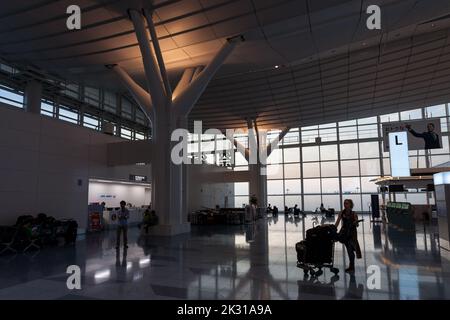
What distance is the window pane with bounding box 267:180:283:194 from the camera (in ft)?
119

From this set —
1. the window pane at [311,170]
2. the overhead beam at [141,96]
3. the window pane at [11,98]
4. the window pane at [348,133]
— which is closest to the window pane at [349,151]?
the window pane at [348,133]

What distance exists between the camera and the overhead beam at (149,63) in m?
11.9

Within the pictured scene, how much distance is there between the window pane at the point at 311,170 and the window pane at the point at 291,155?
4.11ft

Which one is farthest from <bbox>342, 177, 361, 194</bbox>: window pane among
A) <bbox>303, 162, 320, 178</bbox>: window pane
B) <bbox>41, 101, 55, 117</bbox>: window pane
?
<bbox>41, 101, 55, 117</bbox>: window pane

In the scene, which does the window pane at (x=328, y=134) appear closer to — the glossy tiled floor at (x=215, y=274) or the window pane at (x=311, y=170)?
Result: the window pane at (x=311, y=170)

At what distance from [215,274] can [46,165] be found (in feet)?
35.1

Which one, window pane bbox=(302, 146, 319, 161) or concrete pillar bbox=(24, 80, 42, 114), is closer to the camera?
concrete pillar bbox=(24, 80, 42, 114)

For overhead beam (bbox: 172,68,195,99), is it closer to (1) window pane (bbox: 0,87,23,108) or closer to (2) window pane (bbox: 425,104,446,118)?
(1) window pane (bbox: 0,87,23,108)

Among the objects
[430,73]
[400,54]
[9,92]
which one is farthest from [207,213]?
[430,73]

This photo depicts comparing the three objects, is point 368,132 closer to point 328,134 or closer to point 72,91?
point 328,134

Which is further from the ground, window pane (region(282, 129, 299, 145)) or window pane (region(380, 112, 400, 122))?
window pane (region(380, 112, 400, 122))

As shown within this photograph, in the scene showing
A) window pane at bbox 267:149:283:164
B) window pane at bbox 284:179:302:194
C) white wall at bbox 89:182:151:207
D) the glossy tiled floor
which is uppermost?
window pane at bbox 267:149:283:164

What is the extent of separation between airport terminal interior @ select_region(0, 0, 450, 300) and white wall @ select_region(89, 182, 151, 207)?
15 centimetres

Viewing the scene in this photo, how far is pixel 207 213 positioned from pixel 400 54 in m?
15.8
